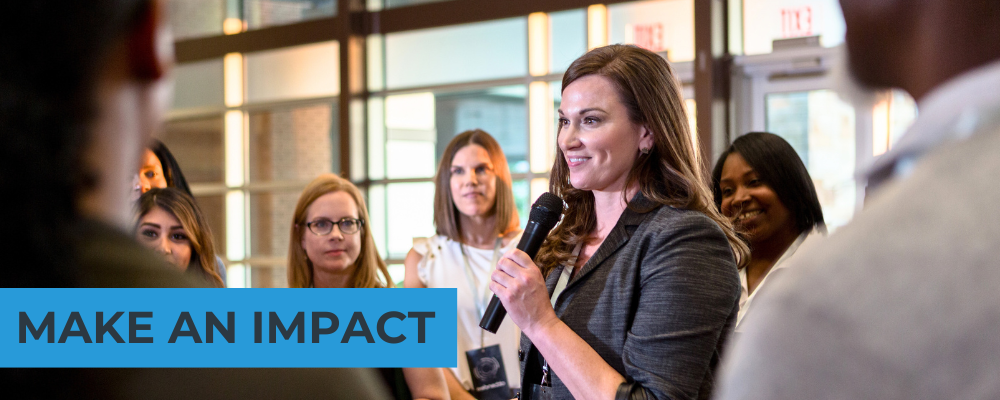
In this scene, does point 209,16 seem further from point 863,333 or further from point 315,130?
point 863,333

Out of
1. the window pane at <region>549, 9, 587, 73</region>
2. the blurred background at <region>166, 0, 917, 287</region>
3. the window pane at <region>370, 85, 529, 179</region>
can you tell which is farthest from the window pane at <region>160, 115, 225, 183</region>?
the window pane at <region>549, 9, 587, 73</region>

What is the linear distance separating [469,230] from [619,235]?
1.73 metres

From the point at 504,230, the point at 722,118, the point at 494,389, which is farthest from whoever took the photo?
the point at 722,118

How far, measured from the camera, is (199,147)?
18.6 ft

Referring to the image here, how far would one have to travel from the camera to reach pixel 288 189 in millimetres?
5375

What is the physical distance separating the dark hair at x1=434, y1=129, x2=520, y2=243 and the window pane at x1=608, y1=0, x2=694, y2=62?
1.41 meters

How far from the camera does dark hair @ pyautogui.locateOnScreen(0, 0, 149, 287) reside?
1.23ft

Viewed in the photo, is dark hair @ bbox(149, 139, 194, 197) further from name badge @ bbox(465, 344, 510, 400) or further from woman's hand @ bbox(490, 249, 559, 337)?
woman's hand @ bbox(490, 249, 559, 337)

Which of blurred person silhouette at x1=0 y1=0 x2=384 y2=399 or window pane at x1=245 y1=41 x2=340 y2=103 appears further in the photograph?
A: window pane at x1=245 y1=41 x2=340 y2=103

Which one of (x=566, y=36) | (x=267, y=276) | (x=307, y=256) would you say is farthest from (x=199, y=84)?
(x=307, y=256)

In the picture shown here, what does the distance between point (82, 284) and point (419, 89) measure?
4.62 metres

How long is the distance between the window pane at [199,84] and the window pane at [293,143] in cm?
36

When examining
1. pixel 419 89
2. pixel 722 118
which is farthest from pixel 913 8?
pixel 419 89

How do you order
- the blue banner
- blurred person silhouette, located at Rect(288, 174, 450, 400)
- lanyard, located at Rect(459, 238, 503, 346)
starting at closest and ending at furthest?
the blue banner, blurred person silhouette, located at Rect(288, 174, 450, 400), lanyard, located at Rect(459, 238, 503, 346)
